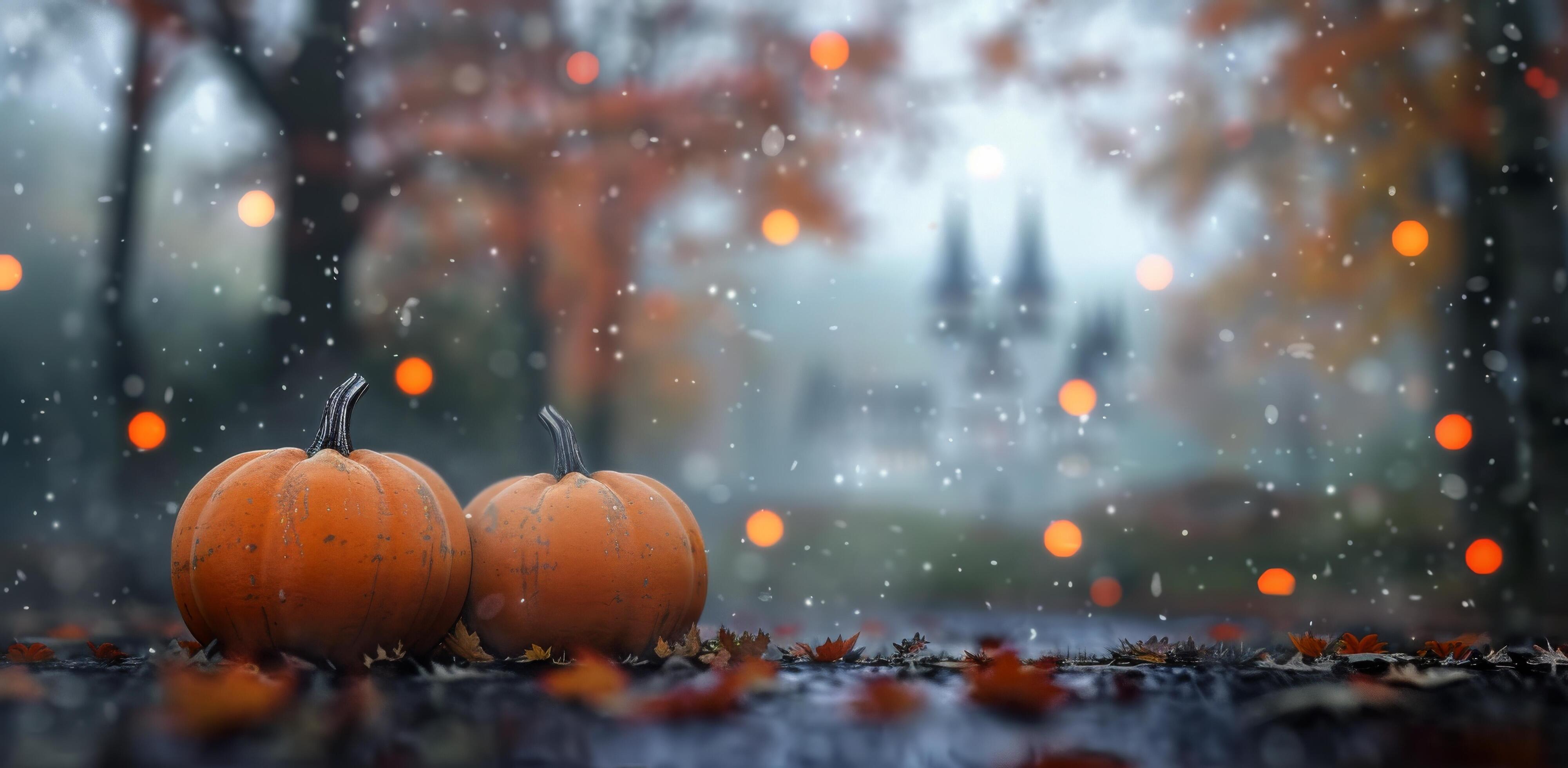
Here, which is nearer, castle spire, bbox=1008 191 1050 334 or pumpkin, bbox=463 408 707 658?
pumpkin, bbox=463 408 707 658

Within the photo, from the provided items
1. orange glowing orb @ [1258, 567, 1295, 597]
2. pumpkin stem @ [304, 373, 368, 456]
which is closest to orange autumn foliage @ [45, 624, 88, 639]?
pumpkin stem @ [304, 373, 368, 456]

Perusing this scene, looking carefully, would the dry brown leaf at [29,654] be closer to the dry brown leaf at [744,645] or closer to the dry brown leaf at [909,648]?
the dry brown leaf at [744,645]

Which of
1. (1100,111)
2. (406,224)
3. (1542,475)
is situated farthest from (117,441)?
(1542,475)

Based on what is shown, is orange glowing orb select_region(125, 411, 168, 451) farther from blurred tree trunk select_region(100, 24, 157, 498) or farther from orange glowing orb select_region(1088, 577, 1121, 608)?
orange glowing orb select_region(1088, 577, 1121, 608)

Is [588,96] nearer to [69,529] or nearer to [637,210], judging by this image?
[637,210]

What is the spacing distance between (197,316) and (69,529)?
0.67 m

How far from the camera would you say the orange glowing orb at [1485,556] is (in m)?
2.88

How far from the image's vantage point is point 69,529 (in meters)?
2.79

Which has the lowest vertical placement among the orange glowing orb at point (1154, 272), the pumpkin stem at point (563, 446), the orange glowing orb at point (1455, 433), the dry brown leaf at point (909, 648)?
the dry brown leaf at point (909, 648)

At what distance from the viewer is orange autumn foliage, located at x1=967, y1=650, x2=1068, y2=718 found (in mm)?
1244

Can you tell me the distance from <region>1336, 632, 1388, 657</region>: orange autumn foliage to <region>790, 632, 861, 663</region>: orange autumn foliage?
32.5 inches

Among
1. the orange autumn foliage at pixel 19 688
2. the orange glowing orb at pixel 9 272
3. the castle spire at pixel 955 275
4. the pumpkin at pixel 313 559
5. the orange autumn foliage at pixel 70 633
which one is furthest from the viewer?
the castle spire at pixel 955 275

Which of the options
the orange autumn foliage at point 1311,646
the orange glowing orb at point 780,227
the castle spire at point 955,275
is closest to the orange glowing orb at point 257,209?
the orange glowing orb at point 780,227

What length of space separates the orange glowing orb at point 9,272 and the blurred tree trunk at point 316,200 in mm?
690
